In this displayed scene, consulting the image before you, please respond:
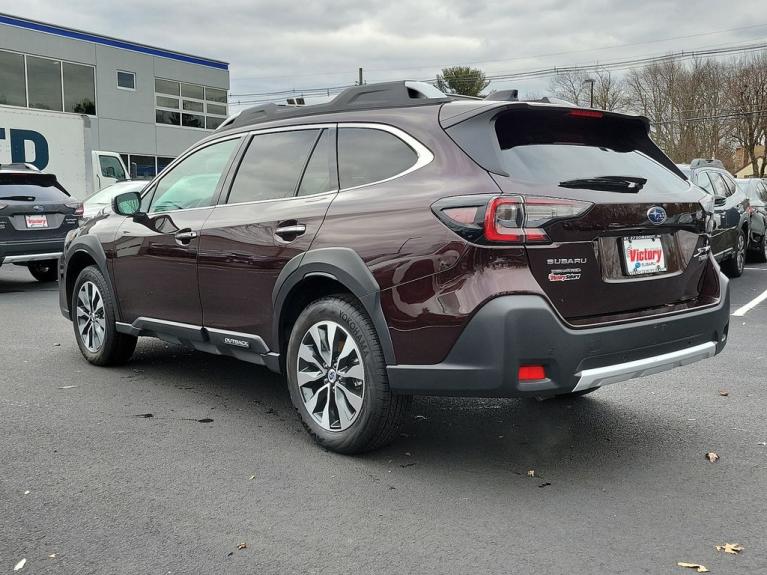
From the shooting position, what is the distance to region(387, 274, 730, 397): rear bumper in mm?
3211

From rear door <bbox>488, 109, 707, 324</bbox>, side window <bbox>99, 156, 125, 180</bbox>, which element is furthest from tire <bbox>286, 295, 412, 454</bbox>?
side window <bbox>99, 156, 125, 180</bbox>

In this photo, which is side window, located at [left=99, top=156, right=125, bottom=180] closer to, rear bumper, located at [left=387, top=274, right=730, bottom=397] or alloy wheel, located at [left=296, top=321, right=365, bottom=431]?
alloy wheel, located at [left=296, top=321, right=365, bottom=431]

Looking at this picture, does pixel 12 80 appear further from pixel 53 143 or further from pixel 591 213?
pixel 591 213

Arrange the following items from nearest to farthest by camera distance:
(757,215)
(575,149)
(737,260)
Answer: (575,149)
(737,260)
(757,215)

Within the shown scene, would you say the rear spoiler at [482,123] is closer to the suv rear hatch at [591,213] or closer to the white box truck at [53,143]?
the suv rear hatch at [591,213]

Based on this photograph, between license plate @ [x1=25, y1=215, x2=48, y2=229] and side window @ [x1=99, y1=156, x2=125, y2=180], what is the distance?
39.5ft

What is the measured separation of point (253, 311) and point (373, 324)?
37.7 inches

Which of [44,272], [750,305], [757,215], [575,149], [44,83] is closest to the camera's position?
[575,149]

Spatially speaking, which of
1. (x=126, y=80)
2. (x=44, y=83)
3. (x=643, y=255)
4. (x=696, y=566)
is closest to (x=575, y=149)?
(x=643, y=255)

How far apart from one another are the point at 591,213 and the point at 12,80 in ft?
93.1

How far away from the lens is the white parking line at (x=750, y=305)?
862 cm

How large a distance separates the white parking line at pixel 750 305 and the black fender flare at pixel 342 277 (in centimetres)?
624

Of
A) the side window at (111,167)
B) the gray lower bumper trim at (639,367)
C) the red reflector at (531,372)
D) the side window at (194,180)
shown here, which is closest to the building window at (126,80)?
the side window at (111,167)

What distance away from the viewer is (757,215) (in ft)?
45.2
